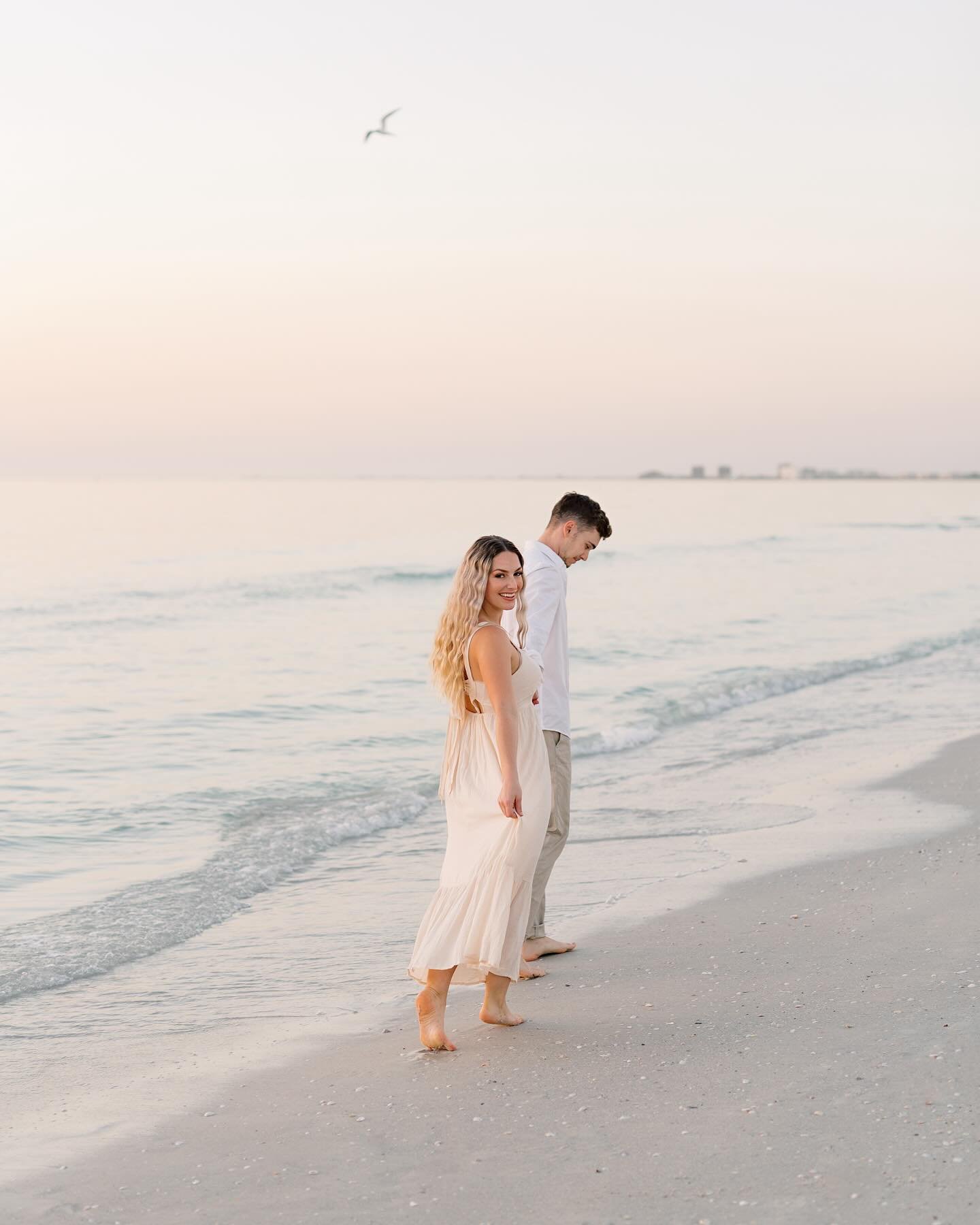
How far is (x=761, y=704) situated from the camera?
14719mm

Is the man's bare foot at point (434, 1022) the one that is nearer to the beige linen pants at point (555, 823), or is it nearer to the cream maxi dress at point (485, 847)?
the cream maxi dress at point (485, 847)

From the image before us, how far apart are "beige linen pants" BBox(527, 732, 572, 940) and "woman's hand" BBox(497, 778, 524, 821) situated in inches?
42.0

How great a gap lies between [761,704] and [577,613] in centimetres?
1271

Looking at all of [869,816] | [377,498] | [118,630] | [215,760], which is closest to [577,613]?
[118,630]

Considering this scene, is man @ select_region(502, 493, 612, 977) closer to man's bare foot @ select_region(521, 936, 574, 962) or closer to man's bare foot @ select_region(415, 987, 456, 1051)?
man's bare foot @ select_region(521, 936, 574, 962)

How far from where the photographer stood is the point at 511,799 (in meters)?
4.25

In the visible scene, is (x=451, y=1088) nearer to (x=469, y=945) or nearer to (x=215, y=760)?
(x=469, y=945)

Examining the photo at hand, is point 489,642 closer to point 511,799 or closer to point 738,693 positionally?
point 511,799

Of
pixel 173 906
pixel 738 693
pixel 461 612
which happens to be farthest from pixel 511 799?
pixel 738 693

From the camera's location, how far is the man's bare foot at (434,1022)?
4371 mm

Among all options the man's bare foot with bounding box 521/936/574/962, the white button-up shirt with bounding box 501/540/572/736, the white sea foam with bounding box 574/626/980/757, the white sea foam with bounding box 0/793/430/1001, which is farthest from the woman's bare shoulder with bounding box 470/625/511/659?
the white sea foam with bounding box 574/626/980/757

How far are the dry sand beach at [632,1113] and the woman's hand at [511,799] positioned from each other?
83cm

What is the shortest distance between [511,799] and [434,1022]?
33.4 inches

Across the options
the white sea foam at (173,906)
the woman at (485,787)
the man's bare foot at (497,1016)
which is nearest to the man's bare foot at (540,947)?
the man's bare foot at (497,1016)
